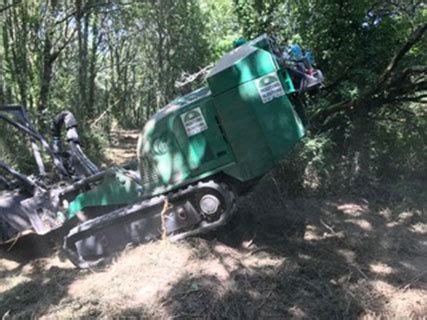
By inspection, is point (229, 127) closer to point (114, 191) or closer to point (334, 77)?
point (114, 191)

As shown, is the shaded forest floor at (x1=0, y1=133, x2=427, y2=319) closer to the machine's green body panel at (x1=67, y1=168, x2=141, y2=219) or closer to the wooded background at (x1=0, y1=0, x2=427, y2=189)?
the machine's green body panel at (x1=67, y1=168, x2=141, y2=219)

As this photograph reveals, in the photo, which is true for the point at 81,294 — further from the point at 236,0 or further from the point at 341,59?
the point at 236,0

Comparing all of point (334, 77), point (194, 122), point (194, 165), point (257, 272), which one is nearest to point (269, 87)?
point (194, 122)

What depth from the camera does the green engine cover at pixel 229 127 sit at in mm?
5035

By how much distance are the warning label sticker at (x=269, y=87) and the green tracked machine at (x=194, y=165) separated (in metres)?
0.01

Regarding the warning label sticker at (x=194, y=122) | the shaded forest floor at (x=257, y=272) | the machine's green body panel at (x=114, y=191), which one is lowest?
the shaded forest floor at (x=257, y=272)

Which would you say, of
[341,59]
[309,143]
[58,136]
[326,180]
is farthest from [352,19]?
[58,136]

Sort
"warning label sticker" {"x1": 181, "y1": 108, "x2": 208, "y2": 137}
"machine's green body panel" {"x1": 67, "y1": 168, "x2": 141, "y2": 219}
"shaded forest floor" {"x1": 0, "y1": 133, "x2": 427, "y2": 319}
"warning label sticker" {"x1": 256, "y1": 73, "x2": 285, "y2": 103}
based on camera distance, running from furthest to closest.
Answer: "machine's green body panel" {"x1": 67, "y1": 168, "x2": 141, "y2": 219}, "warning label sticker" {"x1": 181, "y1": 108, "x2": 208, "y2": 137}, "warning label sticker" {"x1": 256, "y1": 73, "x2": 285, "y2": 103}, "shaded forest floor" {"x1": 0, "y1": 133, "x2": 427, "y2": 319}

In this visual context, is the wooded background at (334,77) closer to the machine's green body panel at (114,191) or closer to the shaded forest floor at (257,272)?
the shaded forest floor at (257,272)

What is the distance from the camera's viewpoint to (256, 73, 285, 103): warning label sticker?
4.97m

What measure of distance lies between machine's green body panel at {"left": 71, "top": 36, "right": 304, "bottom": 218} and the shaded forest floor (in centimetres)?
88

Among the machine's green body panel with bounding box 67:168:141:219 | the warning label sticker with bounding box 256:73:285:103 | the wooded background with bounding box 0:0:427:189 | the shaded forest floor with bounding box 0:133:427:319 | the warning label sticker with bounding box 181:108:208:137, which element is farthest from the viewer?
the wooded background with bounding box 0:0:427:189

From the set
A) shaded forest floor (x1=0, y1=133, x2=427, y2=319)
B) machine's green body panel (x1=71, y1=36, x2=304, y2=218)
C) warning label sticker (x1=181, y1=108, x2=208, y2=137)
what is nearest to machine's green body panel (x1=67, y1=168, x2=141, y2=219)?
machine's green body panel (x1=71, y1=36, x2=304, y2=218)

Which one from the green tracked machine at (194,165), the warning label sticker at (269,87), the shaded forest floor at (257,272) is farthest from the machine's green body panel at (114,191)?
the warning label sticker at (269,87)
